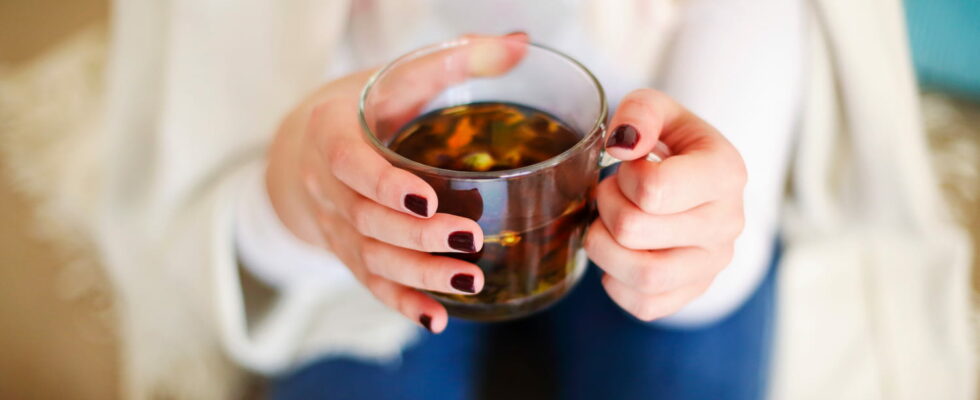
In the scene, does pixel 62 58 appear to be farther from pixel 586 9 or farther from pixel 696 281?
pixel 696 281

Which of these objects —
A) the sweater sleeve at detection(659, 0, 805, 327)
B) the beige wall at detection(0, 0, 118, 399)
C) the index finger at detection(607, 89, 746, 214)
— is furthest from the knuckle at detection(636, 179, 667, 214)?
the beige wall at detection(0, 0, 118, 399)

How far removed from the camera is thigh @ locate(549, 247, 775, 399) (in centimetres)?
64

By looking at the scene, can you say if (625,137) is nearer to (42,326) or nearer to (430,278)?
(430,278)

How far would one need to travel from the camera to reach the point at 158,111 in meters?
0.74

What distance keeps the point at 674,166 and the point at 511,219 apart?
9 centimetres

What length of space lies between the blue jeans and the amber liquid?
0.23m

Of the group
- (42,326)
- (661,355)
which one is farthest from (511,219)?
(42,326)

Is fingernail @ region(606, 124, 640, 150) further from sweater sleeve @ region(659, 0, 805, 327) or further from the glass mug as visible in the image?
sweater sleeve @ region(659, 0, 805, 327)

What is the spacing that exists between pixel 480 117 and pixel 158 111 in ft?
1.46

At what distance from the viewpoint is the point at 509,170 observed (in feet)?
1.17

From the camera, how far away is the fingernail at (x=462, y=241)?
0.38 meters

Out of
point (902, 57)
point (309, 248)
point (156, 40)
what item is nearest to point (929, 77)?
point (902, 57)

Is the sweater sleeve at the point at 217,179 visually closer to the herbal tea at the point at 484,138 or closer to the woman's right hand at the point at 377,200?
the woman's right hand at the point at 377,200

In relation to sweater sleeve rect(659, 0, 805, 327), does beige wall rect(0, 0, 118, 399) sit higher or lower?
lower
